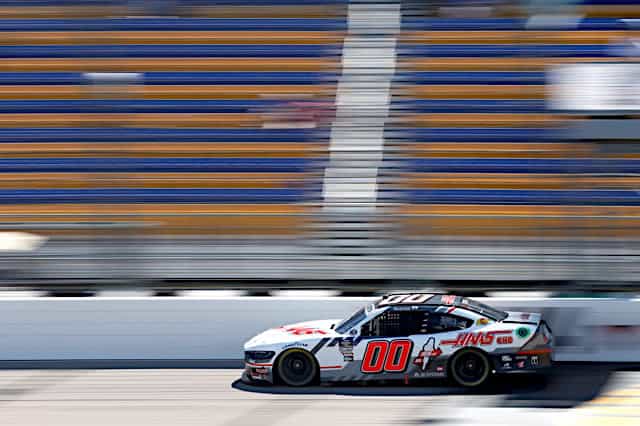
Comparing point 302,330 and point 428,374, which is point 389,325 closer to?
point 428,374

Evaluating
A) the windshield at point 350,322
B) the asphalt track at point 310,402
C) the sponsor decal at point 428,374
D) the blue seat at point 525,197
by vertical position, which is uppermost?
the blue seat at point 525,197

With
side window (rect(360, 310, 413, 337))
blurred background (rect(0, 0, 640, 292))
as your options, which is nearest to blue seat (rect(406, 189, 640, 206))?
blurred background (rect(0, 0, 640, 292))

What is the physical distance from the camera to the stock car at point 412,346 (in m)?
9.94

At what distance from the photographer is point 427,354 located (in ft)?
32.8

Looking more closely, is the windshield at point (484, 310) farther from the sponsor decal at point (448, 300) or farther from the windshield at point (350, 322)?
the windshield at point (350, 322)

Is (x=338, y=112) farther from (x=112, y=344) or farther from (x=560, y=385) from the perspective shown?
(x=560, y=385)

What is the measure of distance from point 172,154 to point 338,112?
100 inches

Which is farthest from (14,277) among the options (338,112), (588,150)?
(588,150)

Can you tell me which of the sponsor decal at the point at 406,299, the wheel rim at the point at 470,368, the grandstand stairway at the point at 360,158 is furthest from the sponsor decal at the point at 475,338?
the grandstand stairway at the point at 360,158

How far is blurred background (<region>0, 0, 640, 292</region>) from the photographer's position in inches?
470

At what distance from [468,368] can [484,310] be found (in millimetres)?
676

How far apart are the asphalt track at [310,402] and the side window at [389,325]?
0.57 m

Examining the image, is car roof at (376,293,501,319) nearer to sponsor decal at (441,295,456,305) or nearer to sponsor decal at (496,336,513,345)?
sponsor decal at (441,295,456,305)

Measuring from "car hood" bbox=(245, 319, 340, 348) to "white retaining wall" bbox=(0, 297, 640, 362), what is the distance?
2.60ft
